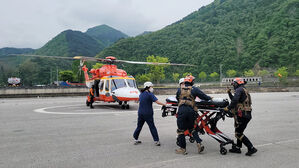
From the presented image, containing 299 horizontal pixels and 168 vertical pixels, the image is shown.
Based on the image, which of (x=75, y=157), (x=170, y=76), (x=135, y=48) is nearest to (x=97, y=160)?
(x=75, y=157)


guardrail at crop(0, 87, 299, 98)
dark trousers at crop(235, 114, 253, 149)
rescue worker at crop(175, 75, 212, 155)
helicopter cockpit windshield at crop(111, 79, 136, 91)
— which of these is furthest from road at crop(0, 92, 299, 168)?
guardrail at crop(0, 87, 299, 98)

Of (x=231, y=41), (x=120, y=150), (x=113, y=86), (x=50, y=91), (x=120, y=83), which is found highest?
(x=231, y=41)

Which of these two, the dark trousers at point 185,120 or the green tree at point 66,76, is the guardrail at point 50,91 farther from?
the green tree at point 66,76

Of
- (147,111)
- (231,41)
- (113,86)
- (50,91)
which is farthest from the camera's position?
(231,41)

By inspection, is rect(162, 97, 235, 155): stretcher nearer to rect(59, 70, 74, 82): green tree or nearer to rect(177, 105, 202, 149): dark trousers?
rect(177, 105, 202, 149): dark trousers

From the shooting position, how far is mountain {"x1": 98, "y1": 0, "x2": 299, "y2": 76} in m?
98.0

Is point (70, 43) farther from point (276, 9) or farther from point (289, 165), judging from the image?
point (289, 165)

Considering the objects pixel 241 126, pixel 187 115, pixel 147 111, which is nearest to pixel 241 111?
pixel 241 126

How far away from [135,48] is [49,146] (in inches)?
4812

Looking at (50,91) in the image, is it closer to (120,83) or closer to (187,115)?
(120,83)

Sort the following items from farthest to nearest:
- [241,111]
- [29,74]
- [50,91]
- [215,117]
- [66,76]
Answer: [29,74] → [66,76] → [50,91] → [215,117] → [241,111]

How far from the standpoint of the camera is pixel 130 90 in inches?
592

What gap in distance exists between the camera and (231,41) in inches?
4707

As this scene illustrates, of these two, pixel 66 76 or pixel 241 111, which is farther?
pixel 66 76
